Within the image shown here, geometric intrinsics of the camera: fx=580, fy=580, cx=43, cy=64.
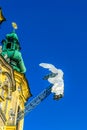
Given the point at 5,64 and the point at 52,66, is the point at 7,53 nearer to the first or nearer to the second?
the point at 52,66

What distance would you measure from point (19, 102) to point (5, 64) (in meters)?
10.4

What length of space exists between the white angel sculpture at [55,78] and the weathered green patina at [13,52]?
4.12 meters

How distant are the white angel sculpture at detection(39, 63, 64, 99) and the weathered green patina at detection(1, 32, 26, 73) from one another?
162 inches

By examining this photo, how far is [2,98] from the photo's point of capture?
57.7 m

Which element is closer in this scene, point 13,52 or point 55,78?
point 55,78

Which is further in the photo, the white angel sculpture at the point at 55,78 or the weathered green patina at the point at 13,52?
the weathered green patina at the point at 13,52

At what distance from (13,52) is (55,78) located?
7421 millimetres

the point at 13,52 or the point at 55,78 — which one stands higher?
the point at 13,52

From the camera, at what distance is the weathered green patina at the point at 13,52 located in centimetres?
7161

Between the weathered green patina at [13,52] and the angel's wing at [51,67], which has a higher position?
the weathered green patina at [13,52]

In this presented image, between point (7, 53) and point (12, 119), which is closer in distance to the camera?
point (12, 119)

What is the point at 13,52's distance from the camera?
72875mm

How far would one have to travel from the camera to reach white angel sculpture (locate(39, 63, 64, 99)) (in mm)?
66125

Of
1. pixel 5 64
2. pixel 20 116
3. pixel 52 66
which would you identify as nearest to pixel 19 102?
pixel 20 116
